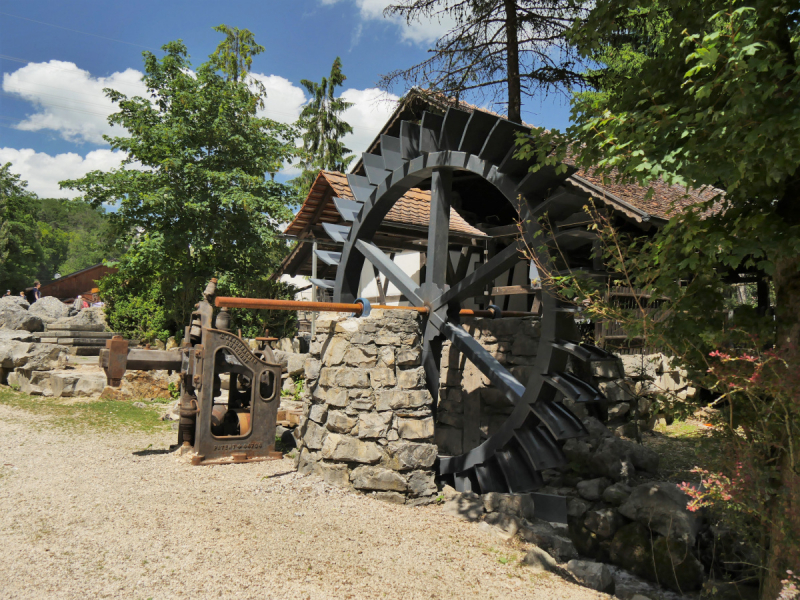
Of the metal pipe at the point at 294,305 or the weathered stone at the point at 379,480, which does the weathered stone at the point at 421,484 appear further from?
the metal pipe at the point at 294,305

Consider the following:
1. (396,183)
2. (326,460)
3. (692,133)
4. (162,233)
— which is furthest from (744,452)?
Result: (162,233)

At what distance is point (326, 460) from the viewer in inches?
179

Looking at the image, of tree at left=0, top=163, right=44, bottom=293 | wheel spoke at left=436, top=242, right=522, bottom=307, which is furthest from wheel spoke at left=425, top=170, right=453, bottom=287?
tree at left=0, top=163, right=44, bottom=293

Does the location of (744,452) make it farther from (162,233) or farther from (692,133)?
(162,233)

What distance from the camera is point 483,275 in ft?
16.9

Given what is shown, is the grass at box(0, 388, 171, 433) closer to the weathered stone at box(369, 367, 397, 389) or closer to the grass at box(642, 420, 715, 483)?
the weathered stone at box(369, 367, 397, 389)

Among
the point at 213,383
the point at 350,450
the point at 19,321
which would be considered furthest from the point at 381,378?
the point at 19,321

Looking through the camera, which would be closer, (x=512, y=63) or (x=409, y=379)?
(x=409, y=379)

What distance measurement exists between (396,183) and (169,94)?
1040 cm

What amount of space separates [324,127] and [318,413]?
55.5ft

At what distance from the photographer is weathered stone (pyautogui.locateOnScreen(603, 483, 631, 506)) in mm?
5012

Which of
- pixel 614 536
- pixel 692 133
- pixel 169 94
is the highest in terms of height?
pixel 169 94

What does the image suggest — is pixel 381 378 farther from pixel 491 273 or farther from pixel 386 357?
pixel 491 273

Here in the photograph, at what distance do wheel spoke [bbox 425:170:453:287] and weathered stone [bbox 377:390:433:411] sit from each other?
1.49 m
